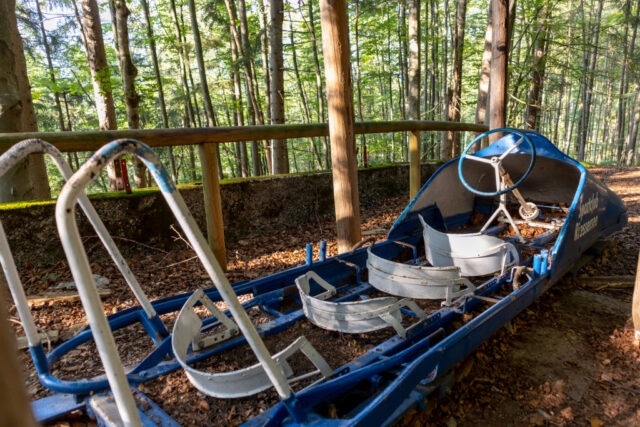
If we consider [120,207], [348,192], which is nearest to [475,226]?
[348,192]

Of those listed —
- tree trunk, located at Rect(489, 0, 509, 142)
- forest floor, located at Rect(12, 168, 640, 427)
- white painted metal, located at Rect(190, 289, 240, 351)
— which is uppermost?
tree trunk, located at Rect(489, 0, 509, 142)

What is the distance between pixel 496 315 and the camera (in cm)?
266

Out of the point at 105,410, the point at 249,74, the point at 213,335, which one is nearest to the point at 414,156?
the point at 213,335

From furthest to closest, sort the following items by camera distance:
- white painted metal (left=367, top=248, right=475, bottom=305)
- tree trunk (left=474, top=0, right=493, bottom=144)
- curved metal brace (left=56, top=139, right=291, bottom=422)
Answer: tree trunk (left=474, top=0, right=493, bottom=144)
white painted metal (left=367, top=248, right=475, bottom=305)
curved metal brace (left=56, top=139, right=291, bottom=422)

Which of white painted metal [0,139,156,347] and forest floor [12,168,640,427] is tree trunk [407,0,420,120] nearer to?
forest floor [12,168,640,427]

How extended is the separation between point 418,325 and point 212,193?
246 cm

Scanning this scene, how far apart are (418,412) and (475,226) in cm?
347

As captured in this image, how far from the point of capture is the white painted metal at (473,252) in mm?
3562

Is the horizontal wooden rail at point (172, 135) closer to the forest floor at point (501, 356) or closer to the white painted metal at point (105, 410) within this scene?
the forest floor at point (501, 356)

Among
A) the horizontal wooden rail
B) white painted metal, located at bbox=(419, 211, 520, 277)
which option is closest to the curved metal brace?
the horizontal wooden rail

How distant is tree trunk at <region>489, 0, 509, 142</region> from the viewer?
6.16 metres

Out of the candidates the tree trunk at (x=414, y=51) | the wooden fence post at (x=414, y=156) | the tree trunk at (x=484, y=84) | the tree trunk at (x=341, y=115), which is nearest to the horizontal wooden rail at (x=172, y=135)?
the tree trunk at (x=341, y=115)

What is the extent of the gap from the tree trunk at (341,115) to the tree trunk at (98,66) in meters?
5.14

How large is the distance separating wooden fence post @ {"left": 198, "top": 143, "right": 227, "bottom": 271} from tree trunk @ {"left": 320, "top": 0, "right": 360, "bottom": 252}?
1308 mm
